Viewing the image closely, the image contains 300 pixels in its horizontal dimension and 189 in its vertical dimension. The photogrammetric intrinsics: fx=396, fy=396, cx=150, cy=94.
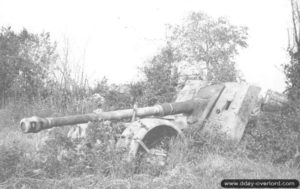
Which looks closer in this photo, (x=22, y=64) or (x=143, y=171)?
(x=143, y=171)

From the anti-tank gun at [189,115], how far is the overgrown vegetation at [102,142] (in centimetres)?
26

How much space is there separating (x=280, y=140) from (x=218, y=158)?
Result: 156 centimetres

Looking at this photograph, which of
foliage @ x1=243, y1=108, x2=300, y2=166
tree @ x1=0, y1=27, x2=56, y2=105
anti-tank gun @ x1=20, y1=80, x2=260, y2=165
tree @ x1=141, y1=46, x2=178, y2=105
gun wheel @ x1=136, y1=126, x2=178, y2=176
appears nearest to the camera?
gun wheel @ x1=136, y1=126, x2=178, y2=176

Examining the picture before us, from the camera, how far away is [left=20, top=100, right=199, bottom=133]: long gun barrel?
582 centimetres

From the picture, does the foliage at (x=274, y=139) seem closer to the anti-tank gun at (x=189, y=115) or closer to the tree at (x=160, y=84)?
the anti-tank gun at (x=189, y=115)

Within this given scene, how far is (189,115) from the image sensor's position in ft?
29.5

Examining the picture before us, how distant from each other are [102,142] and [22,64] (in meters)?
9.92

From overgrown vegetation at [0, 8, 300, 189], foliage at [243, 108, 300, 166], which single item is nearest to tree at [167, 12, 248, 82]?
overgrown vegetation at [0, 8, 300, 189]

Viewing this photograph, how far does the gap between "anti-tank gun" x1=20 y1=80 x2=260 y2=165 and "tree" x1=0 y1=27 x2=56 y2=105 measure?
6.93m

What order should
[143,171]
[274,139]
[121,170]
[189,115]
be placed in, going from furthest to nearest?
[189,115] → [274,139] → [143,171] → [121,170]

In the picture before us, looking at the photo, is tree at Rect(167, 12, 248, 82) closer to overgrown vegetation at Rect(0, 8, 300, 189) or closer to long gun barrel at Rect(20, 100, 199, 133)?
overgrown vegetation at Rect(0, 8, 300, 189)

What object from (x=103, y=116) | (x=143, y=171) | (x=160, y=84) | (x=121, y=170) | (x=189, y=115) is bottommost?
(x=143, y=171)

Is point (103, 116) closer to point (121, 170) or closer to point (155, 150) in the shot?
point (155, 150)

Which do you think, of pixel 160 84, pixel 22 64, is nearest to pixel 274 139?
pixel 160 84
